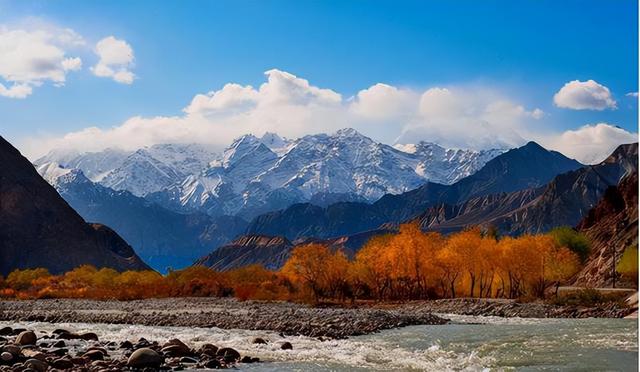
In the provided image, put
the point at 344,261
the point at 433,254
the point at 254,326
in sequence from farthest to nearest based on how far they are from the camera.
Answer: the point at 344,261 → the point at 433,254 → the point at 254,326

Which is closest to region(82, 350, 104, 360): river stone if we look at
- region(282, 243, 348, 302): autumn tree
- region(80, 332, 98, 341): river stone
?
region(80, 332, 98, 341): river stone

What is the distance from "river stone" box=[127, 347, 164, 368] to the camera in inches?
1241

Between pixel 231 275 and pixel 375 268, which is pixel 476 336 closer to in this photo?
pixel 375 268

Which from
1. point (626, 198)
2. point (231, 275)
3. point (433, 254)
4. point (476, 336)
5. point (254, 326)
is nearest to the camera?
point (476, 336)

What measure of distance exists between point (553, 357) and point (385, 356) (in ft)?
→ 28.3

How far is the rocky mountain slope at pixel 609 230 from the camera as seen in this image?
398ft

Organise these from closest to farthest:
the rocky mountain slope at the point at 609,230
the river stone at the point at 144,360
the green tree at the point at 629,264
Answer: the river stone at the point at 144,360 → the green tree at the point at 629,264 → the rocky mountain slope at the point at 609,230

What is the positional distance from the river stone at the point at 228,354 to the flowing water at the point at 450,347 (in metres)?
1.38

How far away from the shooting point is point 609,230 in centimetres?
15075

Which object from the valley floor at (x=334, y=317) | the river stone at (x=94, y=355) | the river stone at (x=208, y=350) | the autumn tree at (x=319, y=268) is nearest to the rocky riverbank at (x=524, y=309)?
the valley floor at (x=334, y=317)

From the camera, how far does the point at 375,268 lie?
345 ft

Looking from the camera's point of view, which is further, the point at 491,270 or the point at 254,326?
the point at 491,270

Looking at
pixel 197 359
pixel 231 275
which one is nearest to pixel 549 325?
pixel 197 359

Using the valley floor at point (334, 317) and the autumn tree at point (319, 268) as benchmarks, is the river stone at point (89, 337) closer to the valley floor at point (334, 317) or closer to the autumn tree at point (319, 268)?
the valley floor at point (334, 317)
